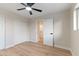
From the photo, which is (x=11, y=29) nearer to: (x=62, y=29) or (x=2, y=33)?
(x=2, y=33)

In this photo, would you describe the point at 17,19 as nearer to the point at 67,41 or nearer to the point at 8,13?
the point at 8,13

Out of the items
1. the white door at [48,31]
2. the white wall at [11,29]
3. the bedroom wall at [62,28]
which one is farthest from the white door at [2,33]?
the bedroom wall at [62,28]

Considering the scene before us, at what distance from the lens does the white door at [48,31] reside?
4.72 m

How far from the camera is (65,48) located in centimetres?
406

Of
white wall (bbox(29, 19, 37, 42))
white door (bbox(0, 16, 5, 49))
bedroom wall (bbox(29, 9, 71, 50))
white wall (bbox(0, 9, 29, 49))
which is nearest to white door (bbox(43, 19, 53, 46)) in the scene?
bedroom wall (bbox(29, 9, 71, 50))

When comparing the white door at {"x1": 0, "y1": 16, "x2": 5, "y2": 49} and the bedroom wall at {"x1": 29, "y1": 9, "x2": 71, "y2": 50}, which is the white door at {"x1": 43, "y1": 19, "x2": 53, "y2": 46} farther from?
the white door at {"x1": 0, "y1": 16, "x2": 5, "y2": 49}

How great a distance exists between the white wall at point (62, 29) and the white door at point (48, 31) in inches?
11.0

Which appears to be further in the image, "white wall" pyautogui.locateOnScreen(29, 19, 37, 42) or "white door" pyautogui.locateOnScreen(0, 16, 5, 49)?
"white wall" pyautogui.locateOnScreen(29, 19, 37, 42)

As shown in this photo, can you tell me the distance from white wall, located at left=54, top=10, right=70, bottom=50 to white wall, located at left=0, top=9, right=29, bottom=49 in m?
2.37

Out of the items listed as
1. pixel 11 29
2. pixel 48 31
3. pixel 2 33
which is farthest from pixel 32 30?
pixel 2 33

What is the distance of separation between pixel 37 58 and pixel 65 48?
3429 millimetres

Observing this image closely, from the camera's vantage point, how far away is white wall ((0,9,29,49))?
4.01 meters

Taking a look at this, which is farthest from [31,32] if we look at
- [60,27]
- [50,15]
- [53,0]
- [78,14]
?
[53,0]

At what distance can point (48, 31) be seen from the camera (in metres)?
4.85
